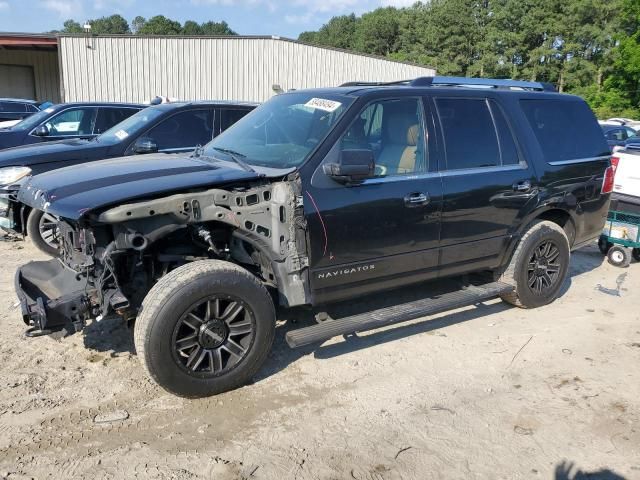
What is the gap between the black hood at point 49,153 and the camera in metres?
6.35

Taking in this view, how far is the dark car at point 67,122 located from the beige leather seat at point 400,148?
6022 mm

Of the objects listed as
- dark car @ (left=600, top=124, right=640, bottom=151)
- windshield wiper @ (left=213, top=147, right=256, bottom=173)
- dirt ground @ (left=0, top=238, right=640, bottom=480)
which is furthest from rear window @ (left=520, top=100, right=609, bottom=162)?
dark car @ (left=600, top=124, right=640, bottom=151)

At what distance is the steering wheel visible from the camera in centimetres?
409

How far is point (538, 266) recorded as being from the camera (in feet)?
17.4

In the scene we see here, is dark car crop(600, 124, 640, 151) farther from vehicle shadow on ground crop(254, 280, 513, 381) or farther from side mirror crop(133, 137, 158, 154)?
side mirror crop(133, 137, 158, 154)

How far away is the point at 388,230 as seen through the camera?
4086 millimetres

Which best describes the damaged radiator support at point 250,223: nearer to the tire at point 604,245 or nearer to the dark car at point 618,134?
the tire at point 604,245

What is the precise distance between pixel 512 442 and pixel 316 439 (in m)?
1.17

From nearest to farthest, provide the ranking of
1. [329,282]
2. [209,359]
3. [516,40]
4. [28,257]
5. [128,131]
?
1. [209,359]
2. [329,282]
3. [28,257]
4. [128,131]
5. [516,40]

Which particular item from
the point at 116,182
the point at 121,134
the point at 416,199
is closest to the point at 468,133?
the point at 416,199

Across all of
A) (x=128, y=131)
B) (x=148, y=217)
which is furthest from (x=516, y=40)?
(x=148, y=217)

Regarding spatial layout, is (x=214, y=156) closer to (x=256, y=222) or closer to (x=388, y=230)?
(x=256, y=222)

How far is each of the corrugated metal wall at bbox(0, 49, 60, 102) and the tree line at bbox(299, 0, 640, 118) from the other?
713 inches

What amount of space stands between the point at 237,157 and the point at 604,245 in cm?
567
